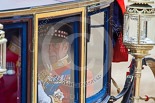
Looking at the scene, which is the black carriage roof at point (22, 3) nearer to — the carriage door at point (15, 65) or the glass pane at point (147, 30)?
the carriage door at point (15, 65)

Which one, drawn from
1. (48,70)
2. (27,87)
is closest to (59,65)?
(48,70)

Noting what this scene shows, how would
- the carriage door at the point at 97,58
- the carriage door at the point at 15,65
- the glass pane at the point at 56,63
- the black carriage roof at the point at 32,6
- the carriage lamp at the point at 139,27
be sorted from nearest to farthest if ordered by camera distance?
the black carriage roof at the point at 32,6, the carriage door at the point at 15,65, the glass pane at the point at 56,63, the carriage door at the point at 97,58, the carriage lamp at the point at 139,27

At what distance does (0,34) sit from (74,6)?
98 cm

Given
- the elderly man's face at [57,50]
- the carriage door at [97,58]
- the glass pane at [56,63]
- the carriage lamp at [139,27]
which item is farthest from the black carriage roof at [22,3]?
the carriage lamp at [139,27]

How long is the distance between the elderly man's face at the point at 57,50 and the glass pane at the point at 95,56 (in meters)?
0.38

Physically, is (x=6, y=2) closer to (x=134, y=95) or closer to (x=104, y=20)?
(x=104, y=20)

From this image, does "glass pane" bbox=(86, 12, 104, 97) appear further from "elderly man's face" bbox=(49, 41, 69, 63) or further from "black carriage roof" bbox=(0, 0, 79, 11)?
"black carriage roof" bbox=(0, 0, 79, 11)

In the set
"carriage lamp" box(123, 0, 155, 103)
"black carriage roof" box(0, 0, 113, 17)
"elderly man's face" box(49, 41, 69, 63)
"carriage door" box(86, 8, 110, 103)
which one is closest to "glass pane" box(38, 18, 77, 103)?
"elderly man's face" box(49, 41, 69, 63)

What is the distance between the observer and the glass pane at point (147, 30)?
16.4ft

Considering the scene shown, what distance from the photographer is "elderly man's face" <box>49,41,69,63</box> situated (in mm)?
4253

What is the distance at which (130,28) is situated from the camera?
199 inches

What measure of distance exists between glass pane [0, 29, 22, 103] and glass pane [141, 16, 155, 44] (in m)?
1.42

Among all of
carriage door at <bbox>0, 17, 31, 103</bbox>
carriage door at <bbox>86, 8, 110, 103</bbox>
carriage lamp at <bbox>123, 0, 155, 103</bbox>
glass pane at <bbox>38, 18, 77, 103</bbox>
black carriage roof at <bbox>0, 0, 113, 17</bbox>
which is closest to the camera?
black carriage roof at <bbox>0, 0, 113, 17</bbox>

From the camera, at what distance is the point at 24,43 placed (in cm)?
391
